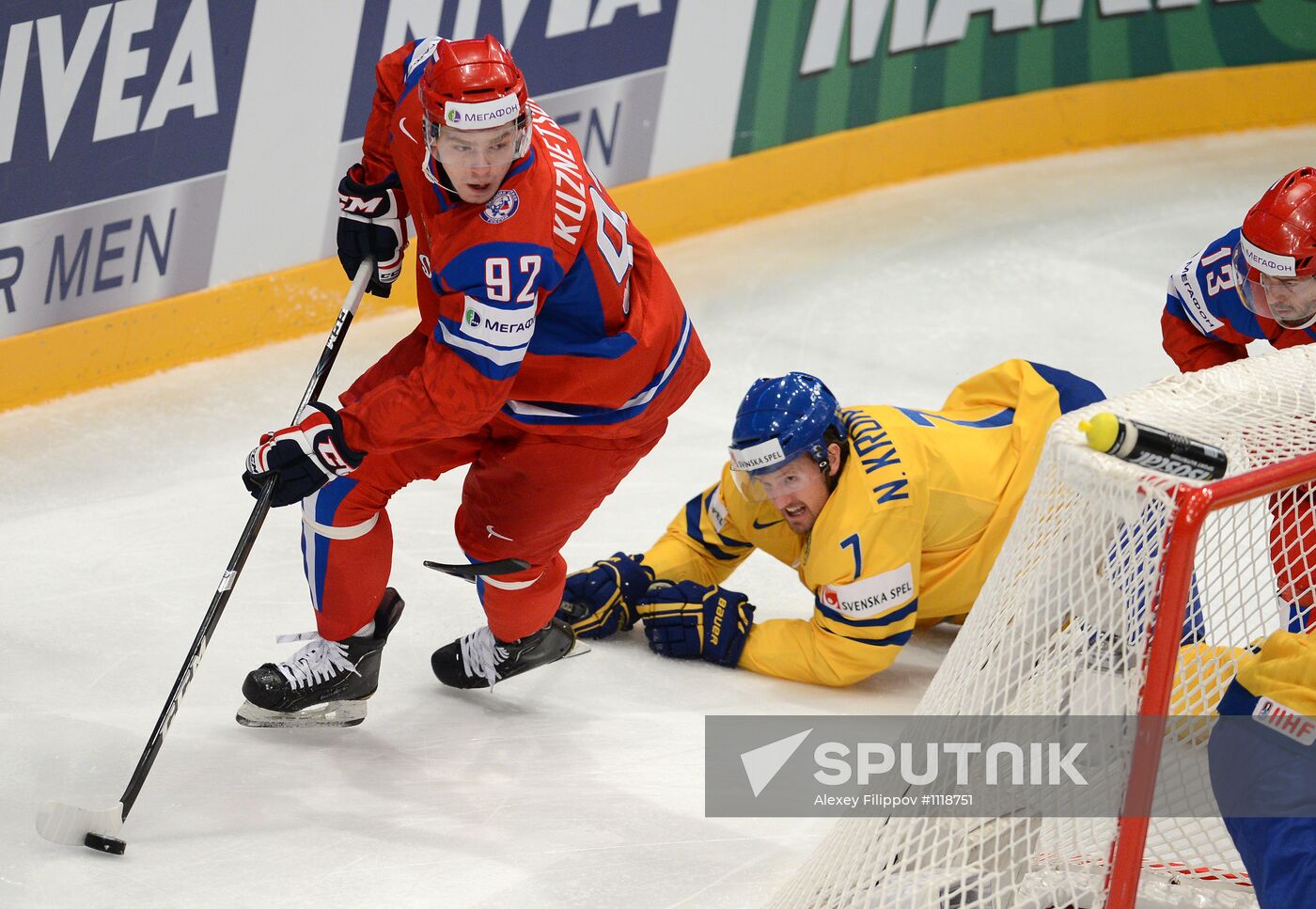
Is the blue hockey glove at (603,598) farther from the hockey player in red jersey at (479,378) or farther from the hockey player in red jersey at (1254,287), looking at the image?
the hockey player in red jersey at (1254,287)

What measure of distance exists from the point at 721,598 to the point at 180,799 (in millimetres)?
1226

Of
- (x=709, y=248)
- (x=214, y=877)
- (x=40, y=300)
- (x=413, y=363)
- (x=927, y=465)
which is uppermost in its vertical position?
(x=413, y=363)

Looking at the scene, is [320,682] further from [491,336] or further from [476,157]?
[476,157]

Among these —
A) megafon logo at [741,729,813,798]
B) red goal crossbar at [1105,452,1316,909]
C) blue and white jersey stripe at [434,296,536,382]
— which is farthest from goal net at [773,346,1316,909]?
blue and white jersey stripe at [434,296,536,382]

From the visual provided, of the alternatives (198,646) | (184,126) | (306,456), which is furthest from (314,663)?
(184,126)

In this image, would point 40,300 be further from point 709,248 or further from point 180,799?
point 709,248

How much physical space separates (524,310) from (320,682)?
3.09 feet

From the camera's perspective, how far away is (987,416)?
390cm

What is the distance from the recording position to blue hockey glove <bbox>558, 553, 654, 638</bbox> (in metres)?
3.74

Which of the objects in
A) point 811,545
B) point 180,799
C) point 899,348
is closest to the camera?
point 180,799

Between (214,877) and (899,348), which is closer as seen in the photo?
(214,877)

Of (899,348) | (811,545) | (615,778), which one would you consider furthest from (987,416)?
(899,348)

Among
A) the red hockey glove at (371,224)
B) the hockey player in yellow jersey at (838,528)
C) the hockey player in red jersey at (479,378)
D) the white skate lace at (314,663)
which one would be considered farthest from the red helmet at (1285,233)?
the white skate lace at (314,663)

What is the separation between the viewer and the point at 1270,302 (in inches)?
136
